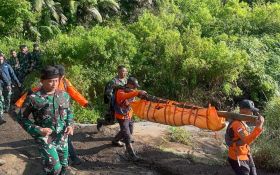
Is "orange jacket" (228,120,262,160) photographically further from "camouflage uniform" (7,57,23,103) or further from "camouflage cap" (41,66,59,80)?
"camouflage uniform" (7,57,23,103)

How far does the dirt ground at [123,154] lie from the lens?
26.1 feet

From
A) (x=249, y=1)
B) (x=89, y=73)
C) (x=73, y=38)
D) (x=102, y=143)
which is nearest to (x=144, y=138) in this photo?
(x=102, y=143)

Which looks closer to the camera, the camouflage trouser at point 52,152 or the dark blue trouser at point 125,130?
the camouflage trouser at point 52,152

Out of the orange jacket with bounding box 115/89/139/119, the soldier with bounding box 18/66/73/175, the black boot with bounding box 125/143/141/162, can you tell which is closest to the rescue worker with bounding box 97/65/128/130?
the orange jacket with bounding box 115/89/139/119

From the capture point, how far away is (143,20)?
14547 mm

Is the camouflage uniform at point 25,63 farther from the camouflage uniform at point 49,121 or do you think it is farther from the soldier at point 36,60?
the camouflage uniform at point 49,121

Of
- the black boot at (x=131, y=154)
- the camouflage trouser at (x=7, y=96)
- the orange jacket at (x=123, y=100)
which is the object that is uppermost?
the orange jacket at (x=123, y=100)

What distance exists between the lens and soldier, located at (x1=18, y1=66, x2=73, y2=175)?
19.3 feet

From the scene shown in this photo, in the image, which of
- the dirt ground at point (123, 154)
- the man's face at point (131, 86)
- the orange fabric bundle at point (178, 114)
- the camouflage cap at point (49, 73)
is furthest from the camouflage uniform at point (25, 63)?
the camouflage cap at point (49, 73)

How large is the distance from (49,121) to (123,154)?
3087 millimetres

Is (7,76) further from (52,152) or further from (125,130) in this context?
(52,152)

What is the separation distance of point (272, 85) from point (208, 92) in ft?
7.26

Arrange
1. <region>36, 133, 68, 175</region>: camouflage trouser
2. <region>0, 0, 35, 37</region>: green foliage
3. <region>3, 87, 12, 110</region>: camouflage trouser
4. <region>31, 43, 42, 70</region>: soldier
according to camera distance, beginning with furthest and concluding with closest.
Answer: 1. <region>0, 0, 35, 37</region>: green foliage
2. <region>31, 43, 42, 70</region>: soldier
3. <region>3, 87, 12, 110</region>: camouflage trouser
4. <region>36, 133, 68, 175</region>: camouflage trouser

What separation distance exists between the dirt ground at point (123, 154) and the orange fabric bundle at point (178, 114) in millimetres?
826
